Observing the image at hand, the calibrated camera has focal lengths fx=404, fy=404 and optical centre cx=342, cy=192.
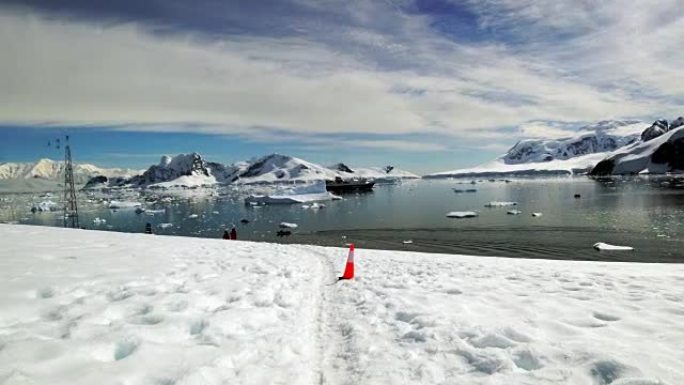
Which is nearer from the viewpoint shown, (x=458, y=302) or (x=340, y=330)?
(x=340, y=330)

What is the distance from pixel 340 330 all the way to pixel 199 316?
2685mm

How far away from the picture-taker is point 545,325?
22.3 ft

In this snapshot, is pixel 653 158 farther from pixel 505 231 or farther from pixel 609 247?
pixel 609 247

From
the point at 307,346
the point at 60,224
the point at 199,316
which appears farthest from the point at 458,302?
the point at 60,224

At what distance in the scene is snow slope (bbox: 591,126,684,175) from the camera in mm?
163275

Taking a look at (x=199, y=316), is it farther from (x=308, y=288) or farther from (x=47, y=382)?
(x=308, y=288)

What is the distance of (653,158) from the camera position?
172000 millimetres

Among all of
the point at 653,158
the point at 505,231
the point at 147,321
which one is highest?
the point at 653,158

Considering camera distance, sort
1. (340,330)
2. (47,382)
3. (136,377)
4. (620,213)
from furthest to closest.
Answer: (620,213)
(340,330)
(136,377)
(47,382)

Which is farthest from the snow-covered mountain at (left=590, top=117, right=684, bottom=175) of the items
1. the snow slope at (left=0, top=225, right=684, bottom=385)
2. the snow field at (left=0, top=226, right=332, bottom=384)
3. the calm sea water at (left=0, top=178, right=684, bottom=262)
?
the snow field at (left=0, top=226, right=332, bottom=384)

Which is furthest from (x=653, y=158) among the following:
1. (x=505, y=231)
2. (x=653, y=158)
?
(x=505, y=231)

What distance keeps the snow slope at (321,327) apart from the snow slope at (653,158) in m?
197

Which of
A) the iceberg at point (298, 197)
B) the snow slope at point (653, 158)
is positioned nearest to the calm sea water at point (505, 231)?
the iceberg at point (298, 197)

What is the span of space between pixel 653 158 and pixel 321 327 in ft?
695
